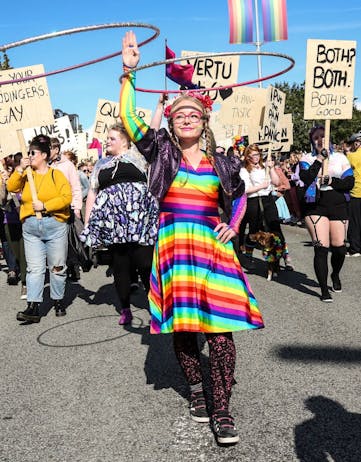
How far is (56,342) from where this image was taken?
5.51 meters

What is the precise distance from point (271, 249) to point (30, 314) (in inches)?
141

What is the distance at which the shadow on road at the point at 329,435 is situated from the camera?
3.00 meters

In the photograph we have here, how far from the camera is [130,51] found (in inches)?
137

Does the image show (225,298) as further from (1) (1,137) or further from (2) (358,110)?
(2) (358,110)

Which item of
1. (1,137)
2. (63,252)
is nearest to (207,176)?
(63,252)

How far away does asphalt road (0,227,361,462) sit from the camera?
10.5ft

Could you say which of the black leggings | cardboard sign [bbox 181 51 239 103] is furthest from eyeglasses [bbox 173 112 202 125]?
cardboard sign [bbox 181 51 239 103]

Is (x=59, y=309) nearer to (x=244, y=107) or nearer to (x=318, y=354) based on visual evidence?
(x=318, y=354)

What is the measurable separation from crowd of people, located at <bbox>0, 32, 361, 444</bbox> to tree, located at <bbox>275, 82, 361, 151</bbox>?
43554 mm

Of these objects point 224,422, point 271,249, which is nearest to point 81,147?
point 271,249

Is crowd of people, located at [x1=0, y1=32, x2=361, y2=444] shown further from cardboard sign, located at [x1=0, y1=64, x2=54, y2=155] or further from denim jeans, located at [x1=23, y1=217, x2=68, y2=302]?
cardboard sign, located at [x1=0, y1=64, x2=54, y2=155]

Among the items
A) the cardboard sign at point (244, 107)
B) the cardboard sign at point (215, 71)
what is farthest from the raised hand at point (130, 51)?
the cardboard sign at point (244, 107)

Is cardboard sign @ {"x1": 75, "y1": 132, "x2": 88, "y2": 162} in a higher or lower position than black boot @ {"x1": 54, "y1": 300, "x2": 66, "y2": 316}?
lower

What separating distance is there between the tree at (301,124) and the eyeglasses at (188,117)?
49.2 m
